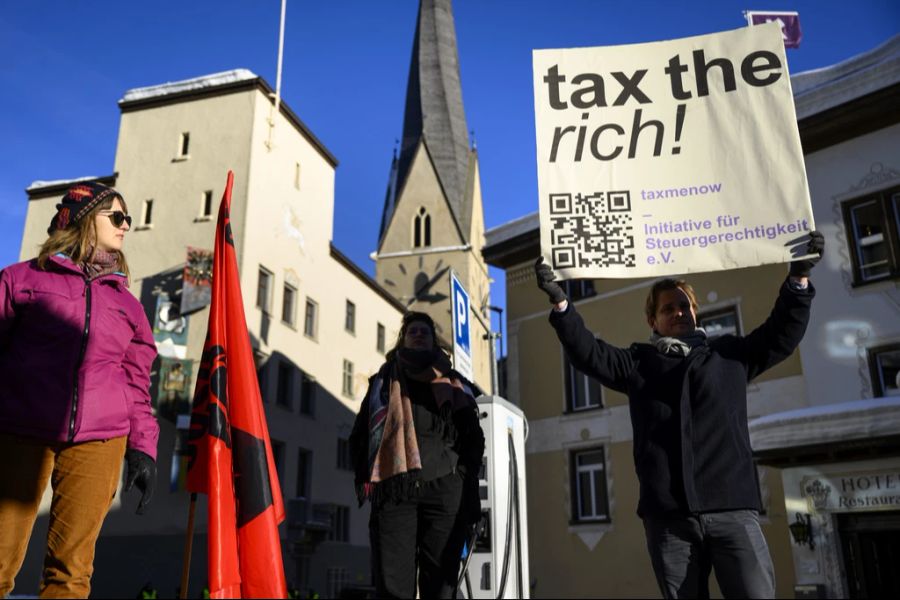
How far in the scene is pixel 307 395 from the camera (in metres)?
30.9

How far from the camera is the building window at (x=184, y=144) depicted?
2933 cm

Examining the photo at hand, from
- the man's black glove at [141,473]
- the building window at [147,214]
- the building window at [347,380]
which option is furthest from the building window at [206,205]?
the man's black glove at [141,473]

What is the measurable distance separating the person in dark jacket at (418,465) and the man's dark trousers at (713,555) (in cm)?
145

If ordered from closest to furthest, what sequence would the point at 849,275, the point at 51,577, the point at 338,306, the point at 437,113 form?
the point at 51,577, the point at 849,275, the point at 338,306, the point at 437,113

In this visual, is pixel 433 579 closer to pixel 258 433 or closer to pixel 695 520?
pixel 258 433

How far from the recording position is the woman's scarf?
3574mm

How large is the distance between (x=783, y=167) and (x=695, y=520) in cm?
200

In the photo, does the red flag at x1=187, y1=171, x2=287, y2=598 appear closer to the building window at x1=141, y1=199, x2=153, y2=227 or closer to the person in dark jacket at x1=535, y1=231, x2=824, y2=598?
the person in dark jacket at x1=535, y1=231, x2=824, y2=598

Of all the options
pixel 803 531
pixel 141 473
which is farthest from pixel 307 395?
pixel 141 473

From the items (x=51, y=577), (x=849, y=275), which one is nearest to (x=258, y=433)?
(x=51, y=577)

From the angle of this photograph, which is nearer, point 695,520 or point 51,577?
point 51,577

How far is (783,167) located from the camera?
4.27 metres

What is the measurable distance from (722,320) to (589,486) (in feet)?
17.5

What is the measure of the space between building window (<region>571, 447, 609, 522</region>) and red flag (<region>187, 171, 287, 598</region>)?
680 inches
